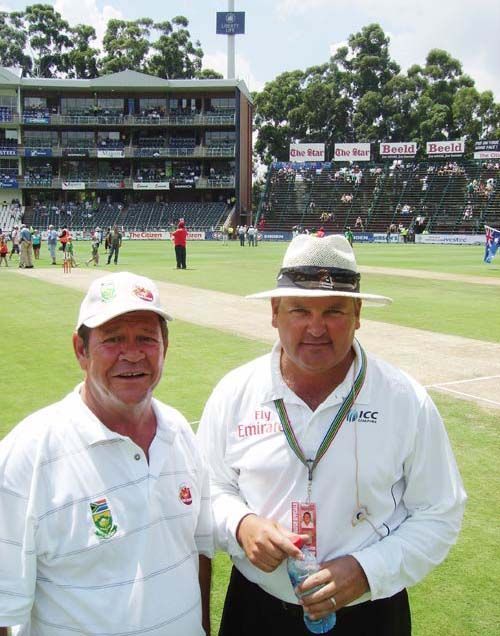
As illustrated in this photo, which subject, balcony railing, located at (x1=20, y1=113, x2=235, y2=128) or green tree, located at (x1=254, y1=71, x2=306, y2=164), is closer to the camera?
balcony railing, located at (x1=20, y1=113, x2=235, y2=128)

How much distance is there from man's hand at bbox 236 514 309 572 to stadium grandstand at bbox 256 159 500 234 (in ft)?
183

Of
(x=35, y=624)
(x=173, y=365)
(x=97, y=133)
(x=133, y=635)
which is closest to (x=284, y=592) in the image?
(x=133, y=635)

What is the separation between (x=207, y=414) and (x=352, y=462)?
2.10ft

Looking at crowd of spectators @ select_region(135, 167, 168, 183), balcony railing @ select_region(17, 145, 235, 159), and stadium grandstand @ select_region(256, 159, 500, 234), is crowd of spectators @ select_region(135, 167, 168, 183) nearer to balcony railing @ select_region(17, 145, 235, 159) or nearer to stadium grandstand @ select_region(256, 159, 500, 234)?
balcony railing @ select_region(17, 145, 235, 159)

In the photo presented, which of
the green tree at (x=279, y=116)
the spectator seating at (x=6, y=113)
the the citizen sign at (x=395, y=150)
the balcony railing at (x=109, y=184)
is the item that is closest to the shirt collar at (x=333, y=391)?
the the citizen sign at (x=395, y=150)

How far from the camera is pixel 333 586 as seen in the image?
232cm

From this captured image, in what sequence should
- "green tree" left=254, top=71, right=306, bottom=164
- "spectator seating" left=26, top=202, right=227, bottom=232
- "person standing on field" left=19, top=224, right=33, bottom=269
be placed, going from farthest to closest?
"green tree" left=254, top=71, right=306, bottom=164 < "spectator seating" left=26, top=202, right=227, bottom=232 < "person standing on field" left=19, top=224, right=33, bottom=269

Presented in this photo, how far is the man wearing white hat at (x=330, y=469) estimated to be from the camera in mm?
2432

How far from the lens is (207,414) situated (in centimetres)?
277

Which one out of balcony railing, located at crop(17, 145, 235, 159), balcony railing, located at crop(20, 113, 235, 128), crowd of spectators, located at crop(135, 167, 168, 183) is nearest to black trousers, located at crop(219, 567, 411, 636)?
balcony railing, located at crop(17, 145, 235, 159)

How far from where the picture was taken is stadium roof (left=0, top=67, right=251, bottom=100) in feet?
232

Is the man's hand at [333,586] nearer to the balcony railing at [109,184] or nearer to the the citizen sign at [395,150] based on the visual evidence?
the the citizen sign at [395,150]

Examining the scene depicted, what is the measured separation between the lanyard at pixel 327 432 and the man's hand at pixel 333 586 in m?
0.25

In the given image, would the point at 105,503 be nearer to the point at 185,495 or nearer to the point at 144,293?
the point at 185,495
